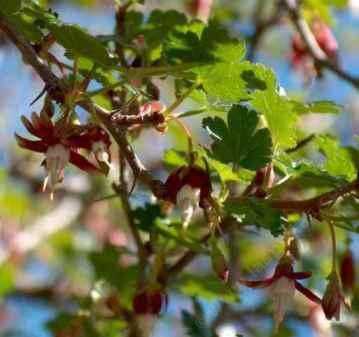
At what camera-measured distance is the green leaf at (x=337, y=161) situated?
1375 mm

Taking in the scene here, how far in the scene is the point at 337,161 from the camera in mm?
1394

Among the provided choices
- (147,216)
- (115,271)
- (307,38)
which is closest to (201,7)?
(307,38)

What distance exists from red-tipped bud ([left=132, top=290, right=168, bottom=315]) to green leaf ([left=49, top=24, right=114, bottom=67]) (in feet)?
1.42

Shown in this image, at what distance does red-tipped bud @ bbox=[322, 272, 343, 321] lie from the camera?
144 cm

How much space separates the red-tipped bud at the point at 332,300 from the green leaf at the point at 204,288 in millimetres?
528

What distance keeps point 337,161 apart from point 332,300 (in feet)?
0.67

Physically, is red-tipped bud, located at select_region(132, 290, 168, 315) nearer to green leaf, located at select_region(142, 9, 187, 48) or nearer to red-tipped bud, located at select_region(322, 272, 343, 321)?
red-tipped bud, located at select_region(322, 272, 343, 321)

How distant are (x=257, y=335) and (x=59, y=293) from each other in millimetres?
1697

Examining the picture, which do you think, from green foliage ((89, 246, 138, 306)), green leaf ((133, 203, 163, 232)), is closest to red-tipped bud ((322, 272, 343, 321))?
green leaf ((133, 203, 163, 232))

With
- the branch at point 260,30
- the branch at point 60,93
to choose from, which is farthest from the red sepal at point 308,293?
the branch at point 260,30

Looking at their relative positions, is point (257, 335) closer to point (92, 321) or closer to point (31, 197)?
point (92, 321)

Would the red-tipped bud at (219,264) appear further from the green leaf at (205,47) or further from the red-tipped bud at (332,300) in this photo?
the green leaf at (205,47)

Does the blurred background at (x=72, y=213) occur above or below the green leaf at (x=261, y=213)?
below

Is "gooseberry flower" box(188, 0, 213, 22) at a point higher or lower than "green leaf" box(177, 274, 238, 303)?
higher
